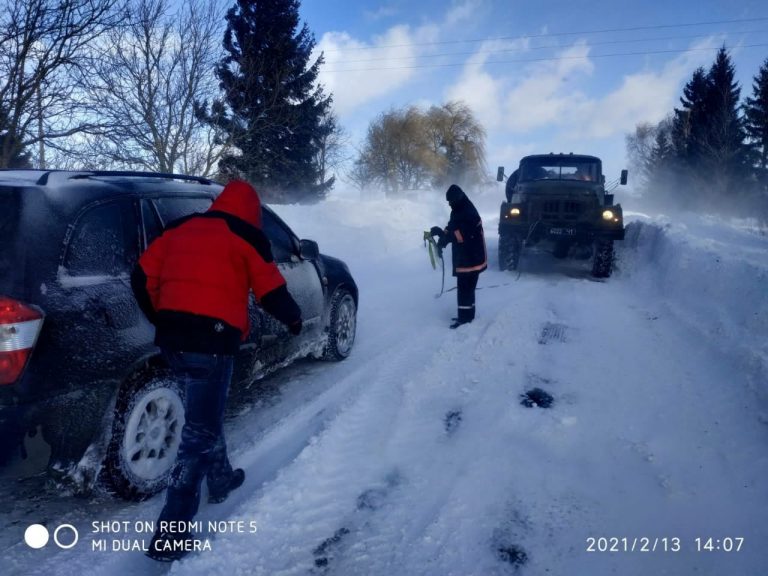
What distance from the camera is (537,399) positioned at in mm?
3949

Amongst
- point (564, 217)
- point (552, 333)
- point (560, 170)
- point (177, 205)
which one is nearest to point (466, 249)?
point (552, 333)

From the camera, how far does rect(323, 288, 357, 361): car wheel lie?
4.88 m

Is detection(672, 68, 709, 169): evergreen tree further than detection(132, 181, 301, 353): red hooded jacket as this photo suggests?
Yes

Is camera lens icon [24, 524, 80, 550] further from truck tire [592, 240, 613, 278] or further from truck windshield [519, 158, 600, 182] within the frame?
truck windshield [519, 158, 600, 182]

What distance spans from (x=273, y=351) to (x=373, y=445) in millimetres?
1145

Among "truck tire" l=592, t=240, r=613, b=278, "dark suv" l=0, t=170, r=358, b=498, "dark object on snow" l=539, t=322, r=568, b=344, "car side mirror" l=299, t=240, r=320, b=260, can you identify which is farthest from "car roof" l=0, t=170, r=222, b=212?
"truck tire" l=592, t=240, r=613, b=278

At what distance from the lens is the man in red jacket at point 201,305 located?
7.39 feet

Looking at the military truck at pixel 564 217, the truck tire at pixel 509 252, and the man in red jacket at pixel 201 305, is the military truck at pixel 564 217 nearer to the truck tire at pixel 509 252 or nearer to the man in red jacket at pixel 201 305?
the truck tire at pixel 509 252

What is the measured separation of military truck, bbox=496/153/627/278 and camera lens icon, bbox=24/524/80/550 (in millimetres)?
8962

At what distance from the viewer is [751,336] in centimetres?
500

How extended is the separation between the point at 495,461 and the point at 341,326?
239 cm

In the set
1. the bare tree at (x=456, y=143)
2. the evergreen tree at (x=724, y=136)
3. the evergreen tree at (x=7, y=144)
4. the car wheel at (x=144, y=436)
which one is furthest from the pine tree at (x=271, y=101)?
the evergreen tree at (x=724, y=136)

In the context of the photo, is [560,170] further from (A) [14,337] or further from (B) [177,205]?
(A) [14,337]

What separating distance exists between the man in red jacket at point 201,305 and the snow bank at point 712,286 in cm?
407
